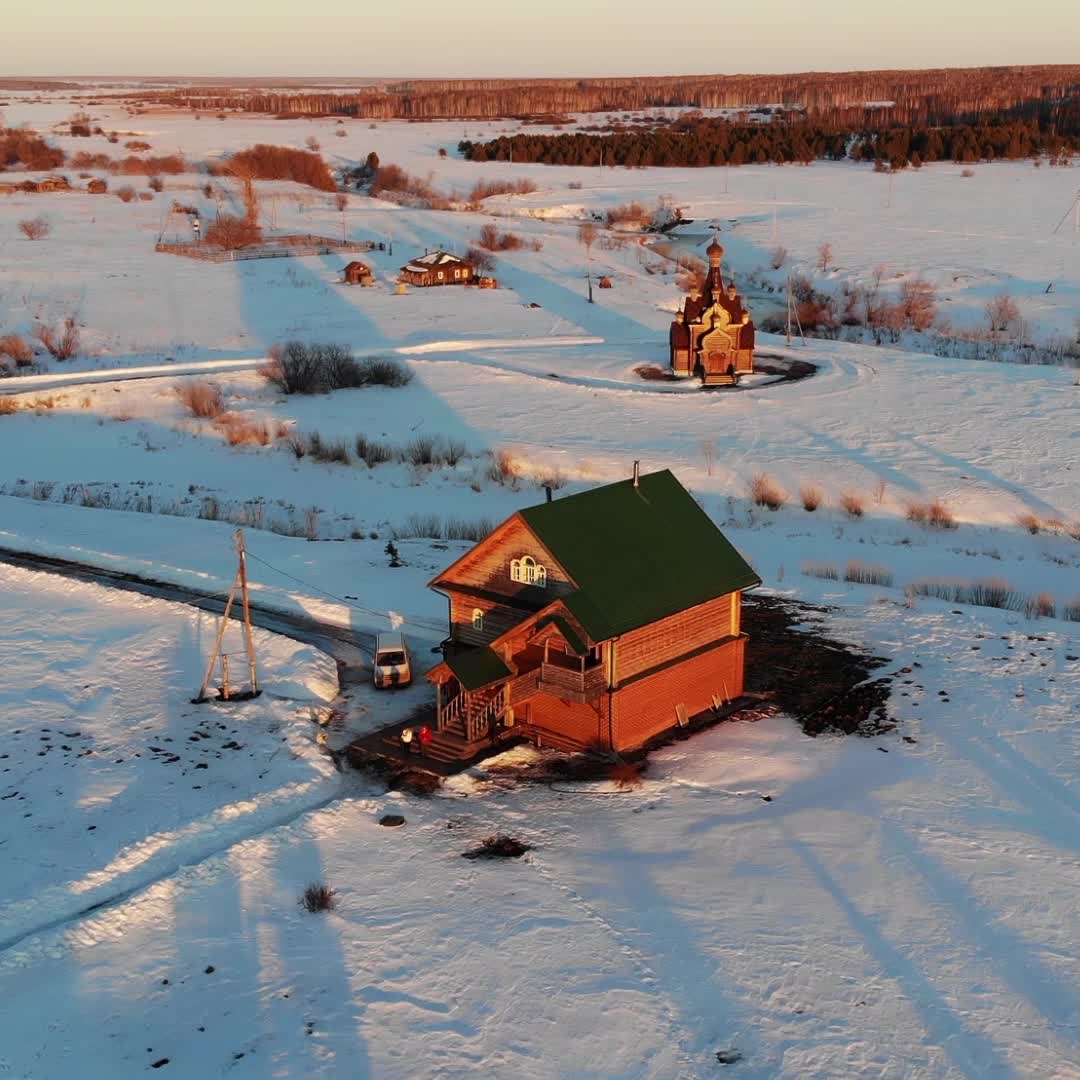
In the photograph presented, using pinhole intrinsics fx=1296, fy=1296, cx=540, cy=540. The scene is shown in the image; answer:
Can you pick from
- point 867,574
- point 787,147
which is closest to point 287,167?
point 787,147

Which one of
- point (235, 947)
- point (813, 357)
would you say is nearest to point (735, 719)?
point (235, 947)

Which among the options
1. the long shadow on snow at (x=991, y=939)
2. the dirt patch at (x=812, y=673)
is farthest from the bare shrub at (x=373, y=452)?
the long shadow on snow at (x=991, y=939)

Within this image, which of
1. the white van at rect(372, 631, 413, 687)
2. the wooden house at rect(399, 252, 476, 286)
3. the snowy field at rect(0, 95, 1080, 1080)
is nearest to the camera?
the snowy field at rect(0, 95, 1080, 1080)

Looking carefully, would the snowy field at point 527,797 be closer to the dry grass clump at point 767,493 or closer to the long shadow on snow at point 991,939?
the long shadow on snow at point 991,939

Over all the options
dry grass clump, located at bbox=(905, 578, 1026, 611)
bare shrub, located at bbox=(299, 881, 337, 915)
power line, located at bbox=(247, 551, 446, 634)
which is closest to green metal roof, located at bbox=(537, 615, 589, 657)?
bare shrub, located at bbox=(299, 881, 337, 915)

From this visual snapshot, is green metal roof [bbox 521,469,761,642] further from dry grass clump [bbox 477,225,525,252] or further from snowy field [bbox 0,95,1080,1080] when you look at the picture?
dry grass clump [bbox 477,225,525,252]

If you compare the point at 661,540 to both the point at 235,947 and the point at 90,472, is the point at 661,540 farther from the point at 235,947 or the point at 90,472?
the point at 90,472
